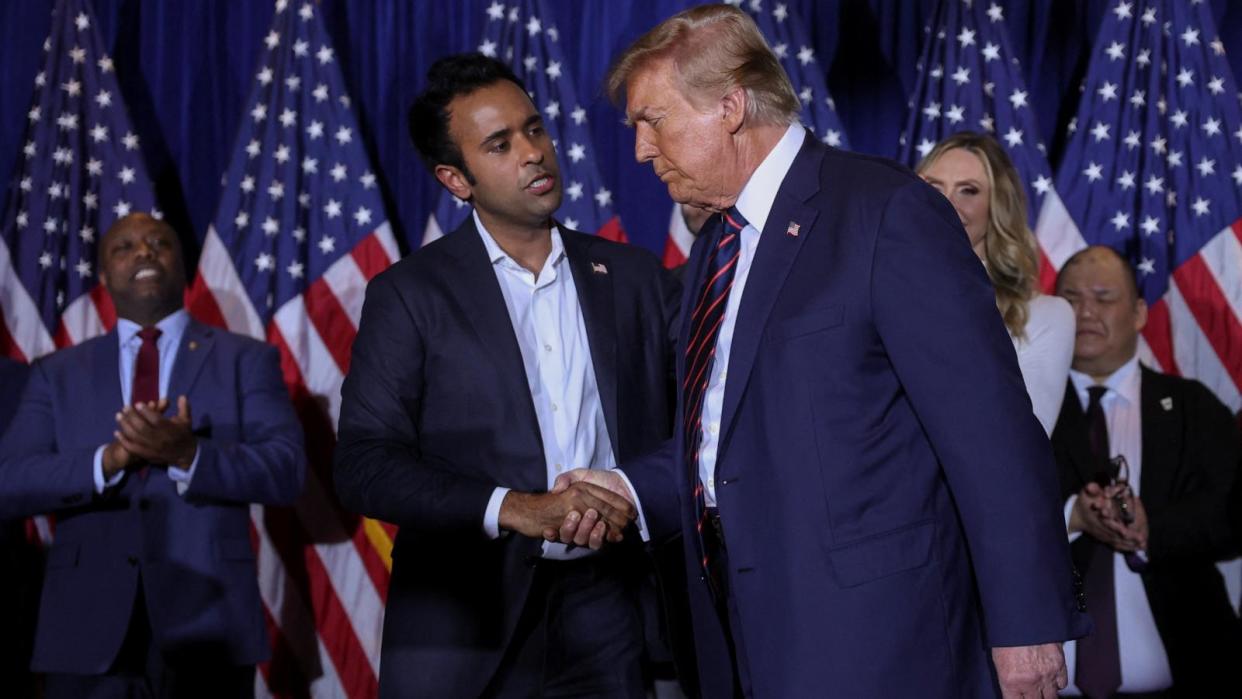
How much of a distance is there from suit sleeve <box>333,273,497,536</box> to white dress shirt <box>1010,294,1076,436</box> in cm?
129

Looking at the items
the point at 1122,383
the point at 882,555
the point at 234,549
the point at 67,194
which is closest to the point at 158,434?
the point at 234,549

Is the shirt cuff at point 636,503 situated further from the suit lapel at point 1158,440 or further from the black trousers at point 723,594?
the suit lapel at point 1158,440

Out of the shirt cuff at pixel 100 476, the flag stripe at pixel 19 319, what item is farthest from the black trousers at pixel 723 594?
the flag stripe at pixel 19 319

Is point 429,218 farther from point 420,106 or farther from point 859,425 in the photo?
point 859,425

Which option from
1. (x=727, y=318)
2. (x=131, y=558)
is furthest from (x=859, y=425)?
(x=131, y=558)

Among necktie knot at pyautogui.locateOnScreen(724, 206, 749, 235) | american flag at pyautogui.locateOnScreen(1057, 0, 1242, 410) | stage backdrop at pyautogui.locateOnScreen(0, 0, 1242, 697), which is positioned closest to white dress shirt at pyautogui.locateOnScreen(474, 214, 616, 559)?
necktie knot at pyautogui.locateOnScreen(724, 206, 749, 235)

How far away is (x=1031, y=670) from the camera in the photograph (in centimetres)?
186

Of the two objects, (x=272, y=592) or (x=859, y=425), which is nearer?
(x=859, y=425)

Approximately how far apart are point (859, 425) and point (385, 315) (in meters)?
1.19

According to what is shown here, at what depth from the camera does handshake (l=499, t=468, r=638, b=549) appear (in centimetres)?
242

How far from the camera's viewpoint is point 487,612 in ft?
8.79

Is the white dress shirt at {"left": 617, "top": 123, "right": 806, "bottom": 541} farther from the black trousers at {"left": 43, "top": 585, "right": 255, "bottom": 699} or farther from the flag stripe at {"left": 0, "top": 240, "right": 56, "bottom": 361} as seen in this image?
the flag stripe at {"left": 0, "top": 240, "right": 56, "bottom": 361}

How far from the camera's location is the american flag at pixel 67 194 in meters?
4.85

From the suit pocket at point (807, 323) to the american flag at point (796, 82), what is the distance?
264 cm
